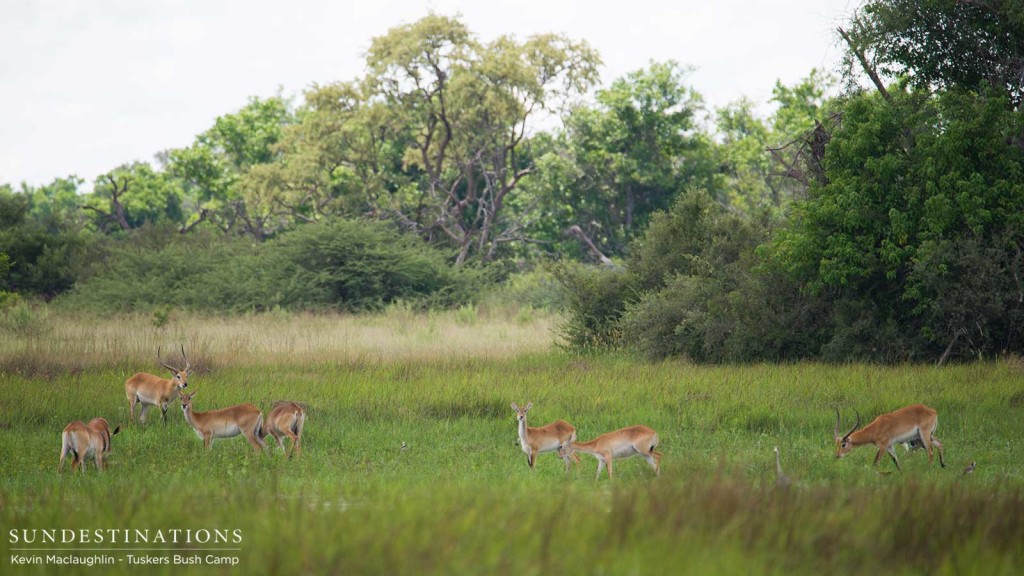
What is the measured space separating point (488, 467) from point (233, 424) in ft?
10.7

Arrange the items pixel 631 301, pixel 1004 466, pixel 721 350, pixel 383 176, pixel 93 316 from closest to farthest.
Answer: pixel 1004 466 → pixel 721 350 → pixel 631 301 → pixel 93 316 → pixel 383 176

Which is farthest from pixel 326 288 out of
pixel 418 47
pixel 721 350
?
pixel 721 350

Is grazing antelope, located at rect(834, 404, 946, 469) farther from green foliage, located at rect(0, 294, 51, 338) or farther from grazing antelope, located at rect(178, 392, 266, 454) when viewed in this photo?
green foliage, located at rect(0, 294, 51, 338)

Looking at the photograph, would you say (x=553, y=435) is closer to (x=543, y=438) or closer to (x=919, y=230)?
(x=543, y=438)

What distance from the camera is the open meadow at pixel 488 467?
5512mm

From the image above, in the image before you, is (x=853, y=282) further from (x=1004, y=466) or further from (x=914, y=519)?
(x=914, y=519)

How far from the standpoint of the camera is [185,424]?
48.8ft

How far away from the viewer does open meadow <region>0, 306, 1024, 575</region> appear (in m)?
5.51

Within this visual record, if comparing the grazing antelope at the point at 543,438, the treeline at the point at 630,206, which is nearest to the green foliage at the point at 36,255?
the treeline at the point at 630,206

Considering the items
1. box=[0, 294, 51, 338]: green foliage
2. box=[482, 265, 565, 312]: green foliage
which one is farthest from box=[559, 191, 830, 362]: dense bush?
box=[0, 294, 51, 338]: green foliage

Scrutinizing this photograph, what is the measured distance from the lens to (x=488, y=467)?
11.5 meters

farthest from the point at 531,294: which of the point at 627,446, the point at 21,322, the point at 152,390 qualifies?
→ the point at 627,446

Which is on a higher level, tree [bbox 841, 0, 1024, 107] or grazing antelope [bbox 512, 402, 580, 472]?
tree [bbox 841, 0, 1024, 107]

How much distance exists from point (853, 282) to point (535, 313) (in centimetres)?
1668
